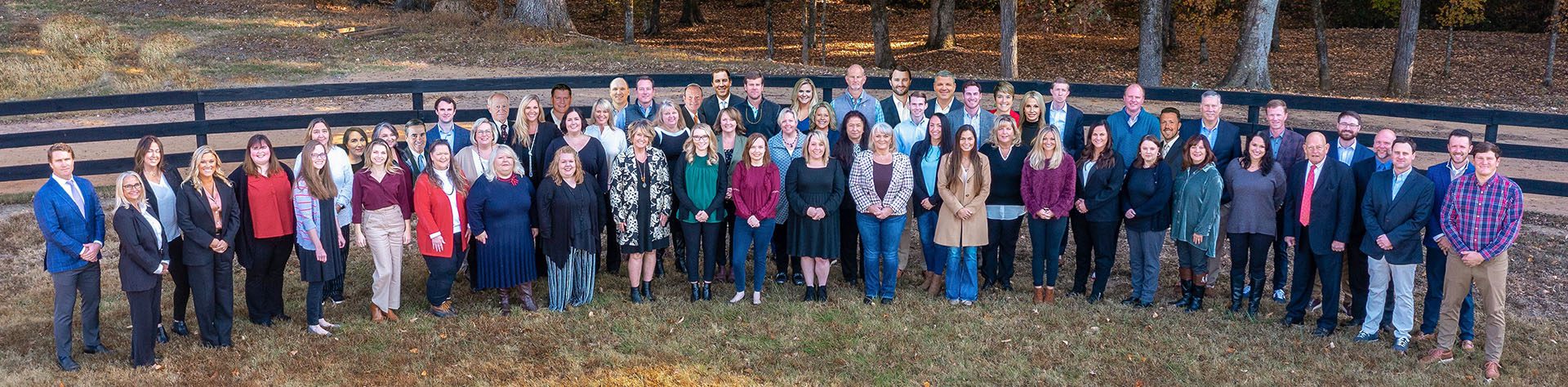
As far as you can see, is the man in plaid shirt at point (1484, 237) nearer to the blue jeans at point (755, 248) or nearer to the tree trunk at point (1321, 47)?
the blue jeans at point (755, 248)

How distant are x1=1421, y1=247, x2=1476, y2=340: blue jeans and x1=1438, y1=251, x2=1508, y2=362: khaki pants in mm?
92

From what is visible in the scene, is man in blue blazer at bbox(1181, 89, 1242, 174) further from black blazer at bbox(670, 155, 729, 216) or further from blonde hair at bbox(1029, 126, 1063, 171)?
black blazer at bbox(670, 155, 729, 216)

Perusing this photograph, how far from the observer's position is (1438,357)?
721 cm

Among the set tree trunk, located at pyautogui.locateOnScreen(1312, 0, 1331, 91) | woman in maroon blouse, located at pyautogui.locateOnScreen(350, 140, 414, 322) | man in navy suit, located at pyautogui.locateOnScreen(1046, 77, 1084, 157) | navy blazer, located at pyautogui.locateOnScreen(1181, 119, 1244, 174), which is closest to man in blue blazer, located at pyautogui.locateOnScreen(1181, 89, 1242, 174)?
navy blazer, located at pyautogui.locateOnScreen(1181, 119, 1244, 174)

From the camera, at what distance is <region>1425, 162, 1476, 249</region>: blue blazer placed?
7.19 m

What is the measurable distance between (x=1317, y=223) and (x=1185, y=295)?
3.73ft

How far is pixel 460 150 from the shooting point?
8.29 meters

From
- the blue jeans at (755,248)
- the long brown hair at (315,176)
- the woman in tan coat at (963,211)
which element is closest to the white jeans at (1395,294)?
the woman in tan coat at (963,211)

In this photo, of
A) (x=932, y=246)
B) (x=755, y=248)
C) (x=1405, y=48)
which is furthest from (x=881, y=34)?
(x=755, y=248)

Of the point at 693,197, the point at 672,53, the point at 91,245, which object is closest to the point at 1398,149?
the point at 693,197

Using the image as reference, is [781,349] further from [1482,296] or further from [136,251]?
[1482,296]

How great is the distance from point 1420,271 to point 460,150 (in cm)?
747

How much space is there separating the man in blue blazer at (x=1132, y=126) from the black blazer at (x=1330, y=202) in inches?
52.2

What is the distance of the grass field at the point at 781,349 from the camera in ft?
23.1
